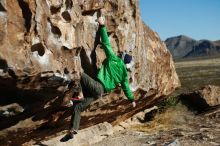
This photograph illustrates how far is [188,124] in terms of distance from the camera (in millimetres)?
17141

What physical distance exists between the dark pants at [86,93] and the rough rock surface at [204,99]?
10234mm

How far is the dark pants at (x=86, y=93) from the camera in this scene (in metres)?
10.2

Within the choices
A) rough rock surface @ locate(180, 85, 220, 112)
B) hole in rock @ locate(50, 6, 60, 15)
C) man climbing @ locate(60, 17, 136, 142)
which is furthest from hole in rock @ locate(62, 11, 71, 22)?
rough rock surface @ locate(180, 85, 220, 112)

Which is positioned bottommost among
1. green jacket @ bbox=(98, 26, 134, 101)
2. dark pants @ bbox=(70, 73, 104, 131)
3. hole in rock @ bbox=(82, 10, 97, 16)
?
dark pants @ bbox=(70, 73, 104, 131)

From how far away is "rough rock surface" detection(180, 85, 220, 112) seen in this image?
65.7 ft

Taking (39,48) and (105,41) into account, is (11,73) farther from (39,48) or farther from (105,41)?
(105,41)

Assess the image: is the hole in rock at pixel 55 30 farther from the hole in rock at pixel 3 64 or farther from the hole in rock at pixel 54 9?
the hole in rock at pixel 3 64

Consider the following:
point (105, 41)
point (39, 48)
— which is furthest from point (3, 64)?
point (105, 41)

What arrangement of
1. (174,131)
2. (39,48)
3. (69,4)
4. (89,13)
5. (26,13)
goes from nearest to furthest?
1. (26,13)
2. (39,48)
3. (69,4)
4. (89,13)
5. (174,131)

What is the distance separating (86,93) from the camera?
10.9 meters

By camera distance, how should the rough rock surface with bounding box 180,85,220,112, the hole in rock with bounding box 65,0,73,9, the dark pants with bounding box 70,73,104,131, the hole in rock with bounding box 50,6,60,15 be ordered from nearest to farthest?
the hole in rock with bounding box 50,6,60,15 < the hole in rock with bounding box 65,0,73,9 < the dark pants with bounding box 70,73,104,131 < the rough rock surface with bounding box 180,85,220,112

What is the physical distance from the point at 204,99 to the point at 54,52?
11844 mm

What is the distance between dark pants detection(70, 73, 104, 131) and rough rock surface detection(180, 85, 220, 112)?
33.6 ft

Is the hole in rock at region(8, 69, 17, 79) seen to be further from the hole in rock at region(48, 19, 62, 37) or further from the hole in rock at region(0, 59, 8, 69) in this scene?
the hole in rock at region(48, 19, 62, 37)
